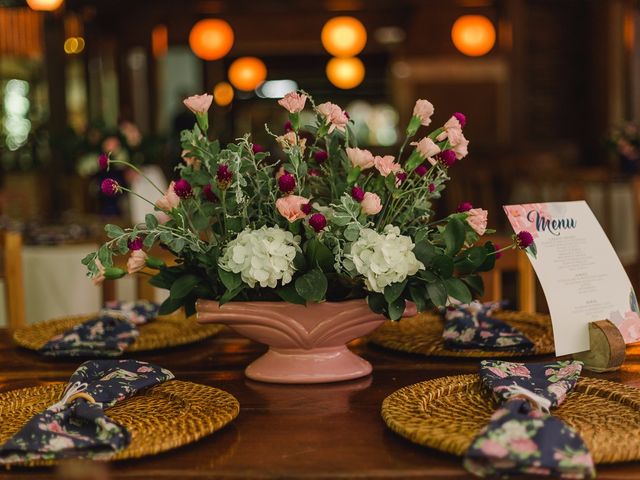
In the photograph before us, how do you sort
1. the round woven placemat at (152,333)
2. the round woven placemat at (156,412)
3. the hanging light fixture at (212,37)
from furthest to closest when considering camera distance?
1. the hanging light fixture at (212,37)
2. the round woven placemat at (152,333)
3. the round woven placemat at (156,412)

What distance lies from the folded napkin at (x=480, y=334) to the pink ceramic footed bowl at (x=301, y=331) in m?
0.22

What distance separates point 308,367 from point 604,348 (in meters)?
0.43

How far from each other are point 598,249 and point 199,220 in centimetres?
61

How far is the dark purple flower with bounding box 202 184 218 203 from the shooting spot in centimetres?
134

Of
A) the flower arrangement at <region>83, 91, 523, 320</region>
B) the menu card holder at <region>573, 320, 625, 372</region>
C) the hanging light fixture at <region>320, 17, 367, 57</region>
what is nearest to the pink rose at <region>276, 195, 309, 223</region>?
the flower arrangement at <region>83, 91, 523, 320</region>

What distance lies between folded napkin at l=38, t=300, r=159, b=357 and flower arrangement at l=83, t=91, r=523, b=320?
0.26 meters

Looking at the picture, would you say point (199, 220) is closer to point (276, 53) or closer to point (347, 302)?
point (347, 302)

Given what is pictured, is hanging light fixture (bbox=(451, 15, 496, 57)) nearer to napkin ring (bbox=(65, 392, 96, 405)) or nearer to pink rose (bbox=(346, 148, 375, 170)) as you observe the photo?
pink rose (bbox=(346, 148, 375, 170))

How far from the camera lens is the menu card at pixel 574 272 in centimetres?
136

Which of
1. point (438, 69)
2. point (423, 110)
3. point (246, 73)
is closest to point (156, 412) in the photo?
point (423, 110)

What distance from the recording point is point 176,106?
1205 cm

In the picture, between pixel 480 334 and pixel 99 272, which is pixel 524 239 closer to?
pixel 480 334

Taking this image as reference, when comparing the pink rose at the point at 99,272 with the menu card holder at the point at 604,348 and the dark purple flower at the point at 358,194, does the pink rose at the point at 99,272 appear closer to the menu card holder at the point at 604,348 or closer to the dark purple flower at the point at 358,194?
the dark purple flower at the point at 358,194

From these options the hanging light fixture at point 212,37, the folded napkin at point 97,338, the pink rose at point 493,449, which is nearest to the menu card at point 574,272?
the pink rose at point 493,449
